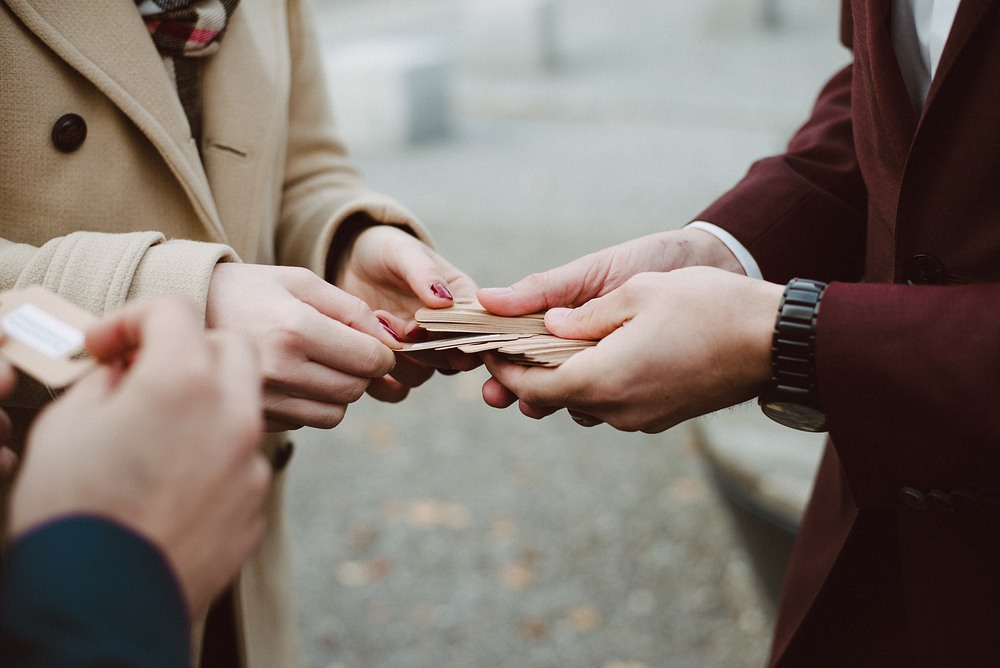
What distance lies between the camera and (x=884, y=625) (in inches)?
64.7

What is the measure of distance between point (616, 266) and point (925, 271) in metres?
0.67

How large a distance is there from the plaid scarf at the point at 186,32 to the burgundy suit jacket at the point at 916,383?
4.12ft

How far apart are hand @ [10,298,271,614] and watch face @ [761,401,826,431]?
0.93m

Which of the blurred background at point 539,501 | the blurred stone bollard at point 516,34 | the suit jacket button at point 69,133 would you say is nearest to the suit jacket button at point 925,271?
the suit jacket button at point 69,133

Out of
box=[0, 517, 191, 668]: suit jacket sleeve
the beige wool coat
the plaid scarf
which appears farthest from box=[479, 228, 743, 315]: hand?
box=[0, 517, 191, 668]: suit jacket sleeve

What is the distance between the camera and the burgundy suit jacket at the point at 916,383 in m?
1.27

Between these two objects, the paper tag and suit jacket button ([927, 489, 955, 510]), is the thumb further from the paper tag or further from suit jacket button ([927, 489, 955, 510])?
the paper tag

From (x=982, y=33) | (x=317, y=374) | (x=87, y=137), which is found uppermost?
(x=982, y=33)

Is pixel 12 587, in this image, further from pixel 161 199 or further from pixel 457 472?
pixel 457 472

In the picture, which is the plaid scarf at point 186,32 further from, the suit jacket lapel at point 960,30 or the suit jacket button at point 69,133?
the suit jacket lapel at point 960,30

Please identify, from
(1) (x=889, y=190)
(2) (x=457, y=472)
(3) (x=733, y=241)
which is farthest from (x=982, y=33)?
(2) (x=457, y=472)

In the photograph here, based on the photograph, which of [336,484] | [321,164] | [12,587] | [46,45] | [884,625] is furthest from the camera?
[336,484]

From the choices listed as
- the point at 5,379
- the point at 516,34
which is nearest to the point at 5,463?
the point at 5,379

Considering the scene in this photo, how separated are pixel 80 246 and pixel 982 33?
147 centimetres
